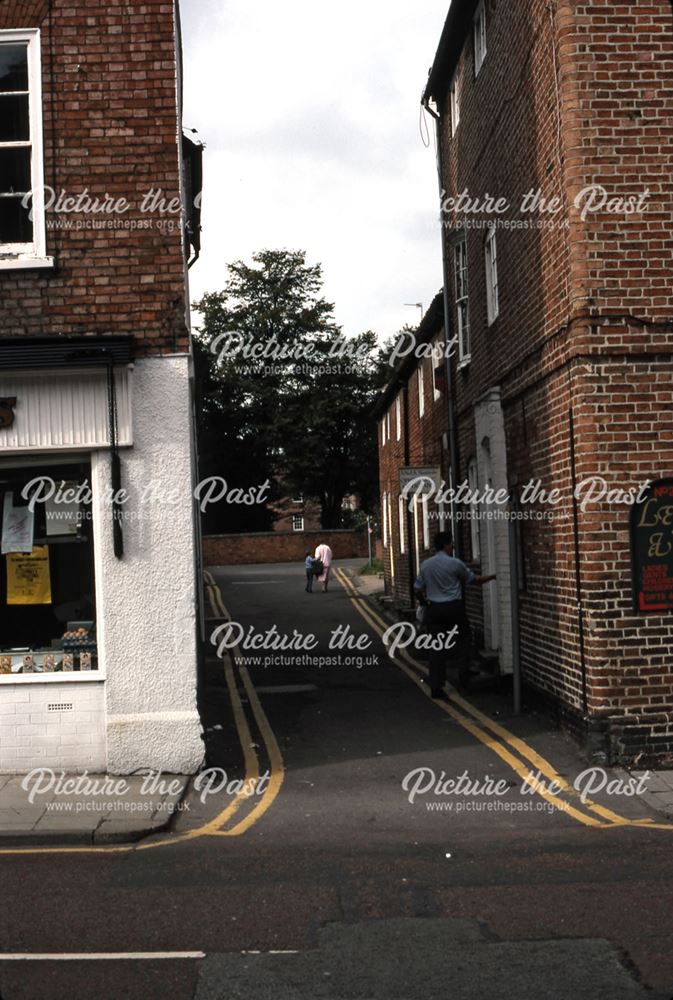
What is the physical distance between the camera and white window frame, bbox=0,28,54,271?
34.2ft

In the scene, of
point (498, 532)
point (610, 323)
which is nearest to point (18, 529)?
point (610, 323)

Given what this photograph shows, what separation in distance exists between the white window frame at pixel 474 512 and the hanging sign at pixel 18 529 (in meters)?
8.29

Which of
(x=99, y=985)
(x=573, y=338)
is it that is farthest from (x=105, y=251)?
(x=99, y=985)

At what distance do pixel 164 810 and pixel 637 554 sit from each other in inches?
188

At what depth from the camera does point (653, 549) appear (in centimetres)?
1032

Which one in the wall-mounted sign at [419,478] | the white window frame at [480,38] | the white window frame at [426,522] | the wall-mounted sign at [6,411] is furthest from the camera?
the white window frame at [426,522]

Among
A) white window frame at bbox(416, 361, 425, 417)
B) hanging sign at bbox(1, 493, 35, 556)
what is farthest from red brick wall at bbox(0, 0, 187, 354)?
→ white window frame at bbox(416, 361, 425, 417)

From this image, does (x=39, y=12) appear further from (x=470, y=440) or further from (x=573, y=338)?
(x=470, y=440)

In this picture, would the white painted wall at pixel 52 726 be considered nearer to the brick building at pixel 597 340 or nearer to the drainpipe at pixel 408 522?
the brick building at pixel 597 340

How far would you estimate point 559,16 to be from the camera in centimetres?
1068

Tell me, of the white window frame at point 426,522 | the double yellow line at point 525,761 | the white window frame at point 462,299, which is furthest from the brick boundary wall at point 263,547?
the double yellow line at point 525,761

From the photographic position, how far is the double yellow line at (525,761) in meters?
8.52

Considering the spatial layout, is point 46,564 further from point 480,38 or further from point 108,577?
point 480,38

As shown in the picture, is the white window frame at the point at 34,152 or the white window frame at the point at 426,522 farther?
the white window frame at the point at 426,522
